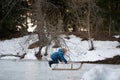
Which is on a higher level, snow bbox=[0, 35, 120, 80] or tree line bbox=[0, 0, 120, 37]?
tree line bbox=[0, 0, 120, 37]

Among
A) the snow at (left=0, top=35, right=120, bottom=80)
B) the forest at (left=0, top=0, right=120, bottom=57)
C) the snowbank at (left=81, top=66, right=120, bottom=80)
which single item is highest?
the snowbank at (left=81, top=66, right=120, bottom=80)

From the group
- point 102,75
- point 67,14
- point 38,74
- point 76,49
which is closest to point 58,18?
point 76,49

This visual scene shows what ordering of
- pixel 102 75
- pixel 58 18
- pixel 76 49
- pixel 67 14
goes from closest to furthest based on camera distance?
pixel 102 75, pixel 76 49, pixel 58 18, pixel 67 14

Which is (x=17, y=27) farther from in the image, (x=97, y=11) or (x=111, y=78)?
(x=111, y=78)

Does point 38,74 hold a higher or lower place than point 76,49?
higher

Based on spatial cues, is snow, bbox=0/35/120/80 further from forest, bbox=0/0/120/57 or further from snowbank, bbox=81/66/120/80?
snowbank, bbox=81/66/120/80

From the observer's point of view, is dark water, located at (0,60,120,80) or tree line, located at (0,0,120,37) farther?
tree line, located at (0,0,120,37)

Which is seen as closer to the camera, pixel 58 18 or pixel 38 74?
pixel 38 74

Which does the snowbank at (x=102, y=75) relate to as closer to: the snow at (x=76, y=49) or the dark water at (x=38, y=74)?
the dark water at (x=38, y=74)

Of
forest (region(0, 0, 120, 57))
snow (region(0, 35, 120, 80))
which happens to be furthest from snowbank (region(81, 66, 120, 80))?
snow (region(0, 35, 120, 80))

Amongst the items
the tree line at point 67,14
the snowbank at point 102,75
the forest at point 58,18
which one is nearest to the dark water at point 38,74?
the snowbank at point 102,75

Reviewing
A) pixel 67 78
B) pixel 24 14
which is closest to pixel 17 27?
pixel 24 14

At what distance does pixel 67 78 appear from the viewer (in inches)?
475

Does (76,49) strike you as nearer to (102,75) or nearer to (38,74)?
(38,74)
